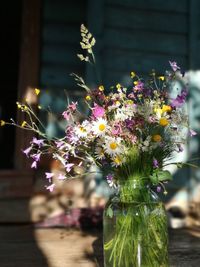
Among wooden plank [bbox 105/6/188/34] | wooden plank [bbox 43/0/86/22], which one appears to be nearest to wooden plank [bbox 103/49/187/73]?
wooden plank [bbox 105/6/188/34]

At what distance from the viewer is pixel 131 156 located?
6.05 ft

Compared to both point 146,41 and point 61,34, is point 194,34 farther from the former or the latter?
point 61,34

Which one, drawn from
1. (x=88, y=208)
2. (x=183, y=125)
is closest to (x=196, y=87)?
(x=88, y=208)

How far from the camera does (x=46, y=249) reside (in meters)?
3.04

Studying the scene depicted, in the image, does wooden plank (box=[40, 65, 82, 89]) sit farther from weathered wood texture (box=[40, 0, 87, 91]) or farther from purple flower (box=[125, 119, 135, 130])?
purple flower (box=[125, 119, 135, 130])

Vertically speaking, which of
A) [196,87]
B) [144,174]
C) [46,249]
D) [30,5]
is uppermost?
[30,5]

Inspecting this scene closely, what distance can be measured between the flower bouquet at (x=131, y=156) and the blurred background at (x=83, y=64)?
2169 millimetres

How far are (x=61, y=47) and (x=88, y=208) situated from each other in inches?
59.0

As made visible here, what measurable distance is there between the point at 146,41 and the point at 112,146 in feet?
9.20

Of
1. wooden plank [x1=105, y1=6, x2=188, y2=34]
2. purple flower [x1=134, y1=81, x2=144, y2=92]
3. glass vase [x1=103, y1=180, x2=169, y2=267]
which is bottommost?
glass vase [x1=103, y1=180, x2=169, y2=267]

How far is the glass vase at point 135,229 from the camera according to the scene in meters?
1.83

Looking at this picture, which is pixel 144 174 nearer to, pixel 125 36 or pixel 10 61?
pixel 125 36

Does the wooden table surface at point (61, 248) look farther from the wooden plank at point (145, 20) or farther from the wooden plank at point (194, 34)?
the wooden plank at point (145, 20)

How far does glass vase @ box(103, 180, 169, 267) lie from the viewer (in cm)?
183
